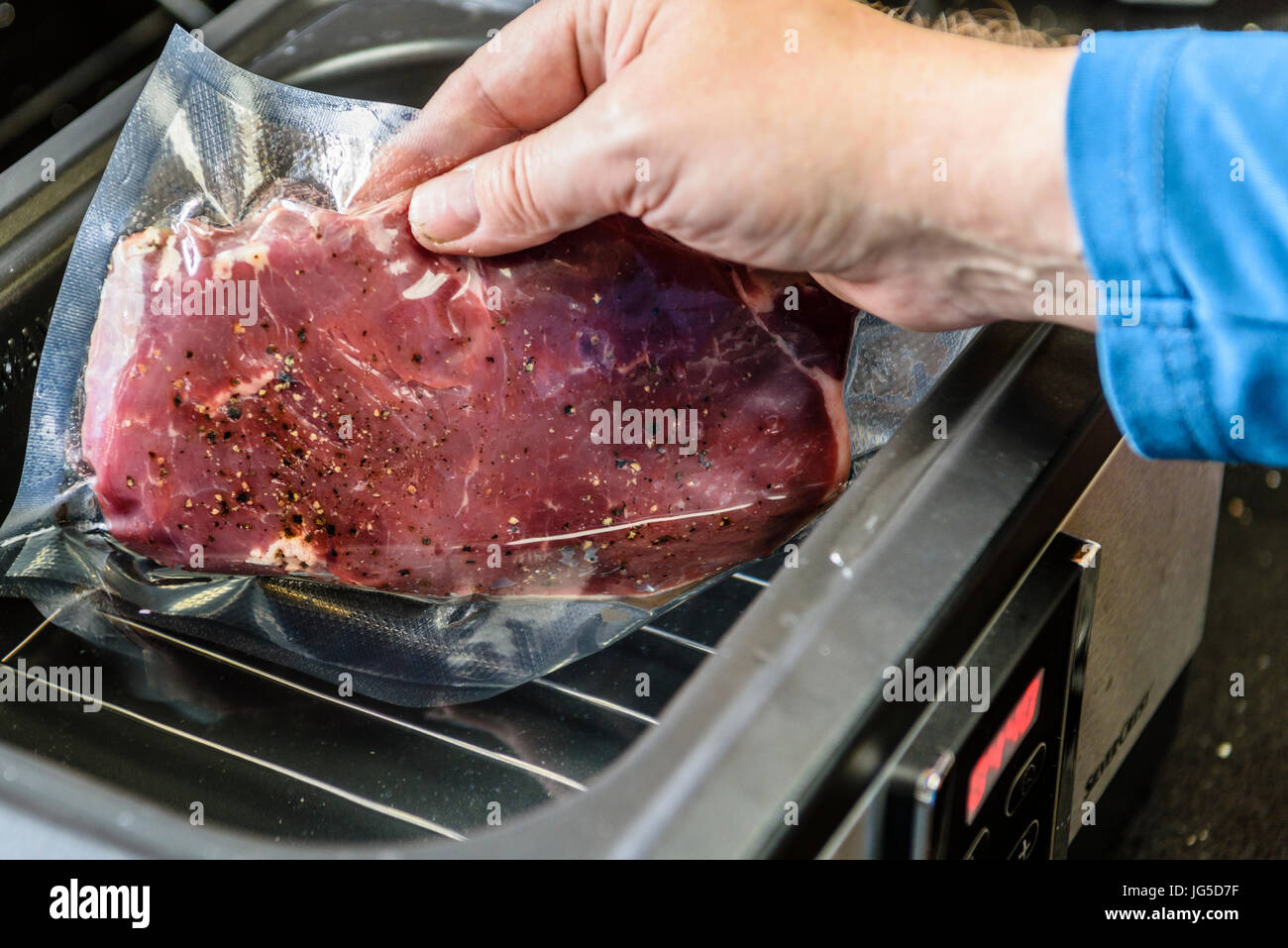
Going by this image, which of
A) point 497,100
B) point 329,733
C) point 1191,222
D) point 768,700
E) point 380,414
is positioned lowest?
point 329,733

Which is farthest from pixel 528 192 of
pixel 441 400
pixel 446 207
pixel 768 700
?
pixel 768 700

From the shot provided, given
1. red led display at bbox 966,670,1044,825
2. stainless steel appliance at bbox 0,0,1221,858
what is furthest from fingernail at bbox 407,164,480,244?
red led display at bbox 966,670,1044,825

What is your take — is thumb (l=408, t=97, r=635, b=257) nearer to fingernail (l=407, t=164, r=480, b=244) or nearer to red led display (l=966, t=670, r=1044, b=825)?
fingernail (l=407, t=164, r=480, b=244)

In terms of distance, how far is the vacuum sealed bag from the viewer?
3.20ft

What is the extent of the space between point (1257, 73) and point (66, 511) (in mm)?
981

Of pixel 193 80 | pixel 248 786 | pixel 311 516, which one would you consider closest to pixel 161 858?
pixel 248 786

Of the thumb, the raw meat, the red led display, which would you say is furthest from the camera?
the raw meat

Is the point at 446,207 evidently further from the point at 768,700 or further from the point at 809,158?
the point at 768,700

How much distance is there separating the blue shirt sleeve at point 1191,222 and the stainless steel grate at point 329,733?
1.63 feet

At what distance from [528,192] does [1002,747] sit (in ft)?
1.72

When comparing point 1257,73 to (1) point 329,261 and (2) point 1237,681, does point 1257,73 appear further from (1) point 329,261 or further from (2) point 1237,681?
(2) point 1237,681

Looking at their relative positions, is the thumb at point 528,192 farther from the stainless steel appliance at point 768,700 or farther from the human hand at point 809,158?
the stainless steel appliance at point 768,700

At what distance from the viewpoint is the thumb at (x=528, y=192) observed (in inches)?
34.0

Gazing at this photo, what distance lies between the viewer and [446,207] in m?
0.94
